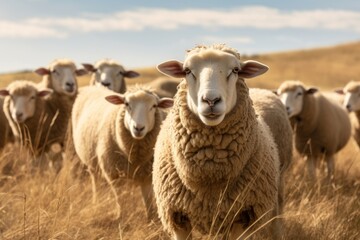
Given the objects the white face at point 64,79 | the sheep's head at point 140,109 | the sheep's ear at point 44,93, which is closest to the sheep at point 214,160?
the sheep's head at point 140,109

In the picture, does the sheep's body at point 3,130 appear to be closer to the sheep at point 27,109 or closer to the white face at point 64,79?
the sheep at point 27,109

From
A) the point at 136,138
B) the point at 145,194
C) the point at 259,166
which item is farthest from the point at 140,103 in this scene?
the point at 259,166

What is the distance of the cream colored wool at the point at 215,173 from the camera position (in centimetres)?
329

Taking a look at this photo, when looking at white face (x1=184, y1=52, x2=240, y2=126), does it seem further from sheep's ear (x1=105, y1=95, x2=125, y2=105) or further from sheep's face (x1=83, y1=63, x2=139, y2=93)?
sheep's face (x1=83, y1=63, x2=139, y2=93)

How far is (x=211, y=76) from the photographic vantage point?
311 cm

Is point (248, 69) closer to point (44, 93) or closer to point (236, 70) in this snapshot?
point (236, 70)

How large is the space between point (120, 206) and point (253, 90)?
6.10ft

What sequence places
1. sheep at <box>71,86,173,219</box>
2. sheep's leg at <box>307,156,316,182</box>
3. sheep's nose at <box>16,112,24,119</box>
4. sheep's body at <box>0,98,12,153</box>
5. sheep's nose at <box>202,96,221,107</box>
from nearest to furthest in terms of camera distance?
1. sheep's nose at <box>202,96,221,107</box>
2. sheep at <box>71,86,173,219</box>
3. sheep's leg at <box>307,156,316,182</box>
4. sheep's nose at <box>16,112,24,119</box>
5. sheep's body at <box>0,98,12,153</box>

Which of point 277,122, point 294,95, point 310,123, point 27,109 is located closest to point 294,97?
point 294,95

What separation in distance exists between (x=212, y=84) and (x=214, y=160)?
54 cm

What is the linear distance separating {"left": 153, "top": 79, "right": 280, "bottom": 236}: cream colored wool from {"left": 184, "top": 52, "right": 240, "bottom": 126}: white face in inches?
5.3

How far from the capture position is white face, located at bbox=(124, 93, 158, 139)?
5027mm

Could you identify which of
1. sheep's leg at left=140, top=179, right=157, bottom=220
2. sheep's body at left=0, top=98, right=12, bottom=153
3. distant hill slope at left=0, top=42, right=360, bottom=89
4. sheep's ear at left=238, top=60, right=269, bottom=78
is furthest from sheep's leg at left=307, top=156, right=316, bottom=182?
distant hill slope at left=0, top=42, right=360, bottom=89

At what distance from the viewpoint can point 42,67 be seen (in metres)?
8.28
